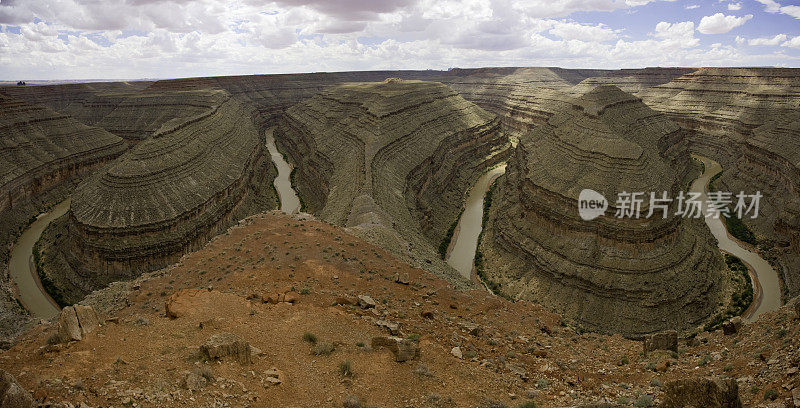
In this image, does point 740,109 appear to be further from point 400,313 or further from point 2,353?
point 2,353

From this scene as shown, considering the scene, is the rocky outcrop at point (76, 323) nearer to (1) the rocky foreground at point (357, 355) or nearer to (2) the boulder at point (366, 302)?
(1) the rocky foreground at point (357, 355)

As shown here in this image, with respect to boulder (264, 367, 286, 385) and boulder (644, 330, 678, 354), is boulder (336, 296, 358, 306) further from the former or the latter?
boulder (644, 330, 678, 354)

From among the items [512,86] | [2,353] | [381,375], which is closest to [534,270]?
[381,375]

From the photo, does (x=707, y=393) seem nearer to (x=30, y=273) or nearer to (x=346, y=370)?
(x=346, y=370)

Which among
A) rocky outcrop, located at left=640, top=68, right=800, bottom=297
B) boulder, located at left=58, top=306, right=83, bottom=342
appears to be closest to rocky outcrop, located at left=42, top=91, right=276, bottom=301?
boulder, located at left=58, top=306, right=83, bottom=342

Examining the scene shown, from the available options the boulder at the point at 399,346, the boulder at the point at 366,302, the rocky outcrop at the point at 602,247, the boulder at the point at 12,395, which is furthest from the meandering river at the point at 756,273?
the boulder at the point at 12,395
